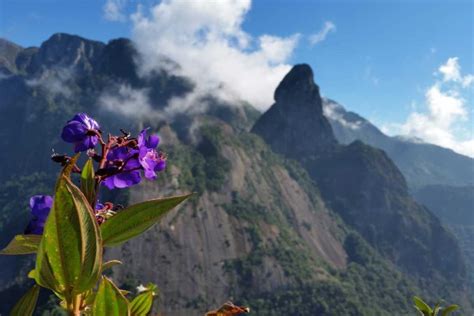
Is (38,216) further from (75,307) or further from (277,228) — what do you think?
(277,228)

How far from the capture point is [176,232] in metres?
100

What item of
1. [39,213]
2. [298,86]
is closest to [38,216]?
[39,213]

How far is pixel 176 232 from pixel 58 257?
334 feet

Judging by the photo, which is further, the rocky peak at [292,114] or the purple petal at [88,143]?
the rocky peak at [292,114]

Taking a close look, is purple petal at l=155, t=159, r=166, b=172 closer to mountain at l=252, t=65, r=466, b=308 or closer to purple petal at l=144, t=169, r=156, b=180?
A: purple petal at l=144, t=169, r=156, b=180

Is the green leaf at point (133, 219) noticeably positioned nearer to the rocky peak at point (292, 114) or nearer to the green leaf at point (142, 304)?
the green leaf at point (142, 304)

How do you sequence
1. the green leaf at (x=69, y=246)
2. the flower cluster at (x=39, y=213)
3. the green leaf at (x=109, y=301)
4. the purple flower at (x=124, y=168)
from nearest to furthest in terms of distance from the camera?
the green leaf at (x=69, y=246), the green leaf at (x=109, y=301), the flower cluster at (x=39, y=213), the purple flower at (x=124, y=168)

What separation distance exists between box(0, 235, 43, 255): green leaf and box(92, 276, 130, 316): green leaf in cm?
21

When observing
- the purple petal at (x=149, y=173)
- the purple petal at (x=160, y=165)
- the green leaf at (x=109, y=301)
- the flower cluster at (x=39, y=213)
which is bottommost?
the green leaf at (x=109, y=301)

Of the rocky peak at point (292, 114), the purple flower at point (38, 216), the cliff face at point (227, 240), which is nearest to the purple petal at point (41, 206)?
the purple flower at point (38, 216)

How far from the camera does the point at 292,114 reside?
186125 millimetres

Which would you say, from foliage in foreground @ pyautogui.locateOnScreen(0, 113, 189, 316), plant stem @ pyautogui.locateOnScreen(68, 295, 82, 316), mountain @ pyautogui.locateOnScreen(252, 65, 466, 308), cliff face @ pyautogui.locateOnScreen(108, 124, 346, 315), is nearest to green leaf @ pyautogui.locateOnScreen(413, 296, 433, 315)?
foliage in foreground @ pyautogui.locateOnScreen(0, 113, 189, 316)

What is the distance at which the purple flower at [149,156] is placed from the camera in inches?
53.9

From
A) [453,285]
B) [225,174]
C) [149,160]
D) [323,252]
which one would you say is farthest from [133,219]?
[453,285]
